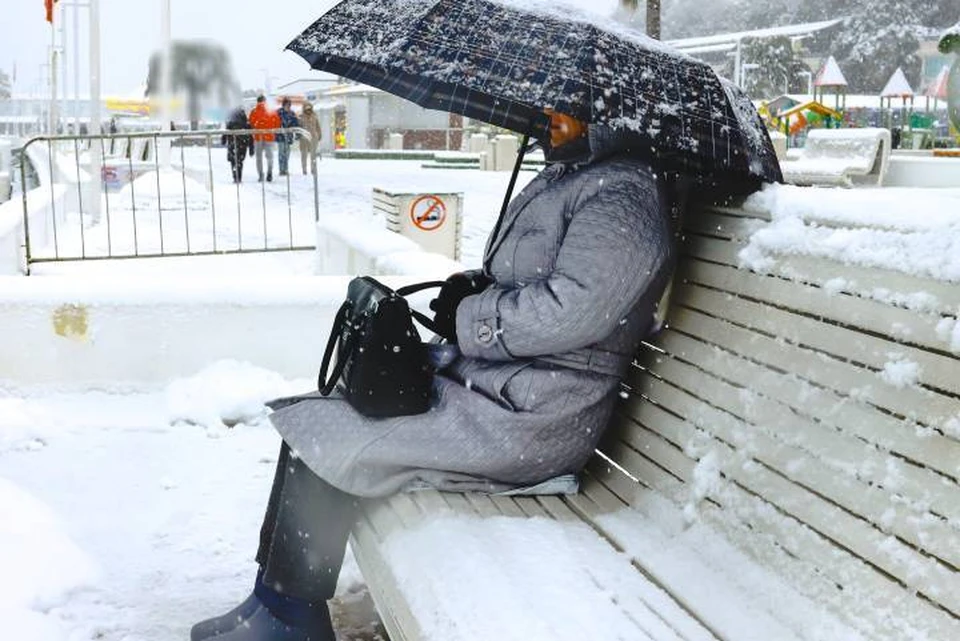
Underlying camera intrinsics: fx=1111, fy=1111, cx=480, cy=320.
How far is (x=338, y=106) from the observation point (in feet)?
174

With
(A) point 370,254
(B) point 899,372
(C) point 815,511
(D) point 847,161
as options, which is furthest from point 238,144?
(B) point 899,372

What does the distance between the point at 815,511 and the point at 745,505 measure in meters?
0.22

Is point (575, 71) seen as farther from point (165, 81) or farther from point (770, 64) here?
point (770, 64)

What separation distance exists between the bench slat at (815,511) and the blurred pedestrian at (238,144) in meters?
17.0

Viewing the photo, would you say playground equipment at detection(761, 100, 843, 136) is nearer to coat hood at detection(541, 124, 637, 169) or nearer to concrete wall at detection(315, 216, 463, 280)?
concrete wall at detection(315, 216, 463, 280)

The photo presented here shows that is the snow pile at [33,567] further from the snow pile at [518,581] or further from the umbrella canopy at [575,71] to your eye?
the umbrella canopy at [575,71]

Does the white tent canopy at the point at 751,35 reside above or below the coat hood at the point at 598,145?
above

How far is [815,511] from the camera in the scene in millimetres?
2121

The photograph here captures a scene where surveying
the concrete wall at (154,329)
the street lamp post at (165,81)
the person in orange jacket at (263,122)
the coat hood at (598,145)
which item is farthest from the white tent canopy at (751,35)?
the coat hood at (598,145)

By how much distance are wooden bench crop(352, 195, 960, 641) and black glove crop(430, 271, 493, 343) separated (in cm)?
56

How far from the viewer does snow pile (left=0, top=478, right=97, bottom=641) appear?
117 inches

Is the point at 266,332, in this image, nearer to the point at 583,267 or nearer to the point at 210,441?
the point at 210,441

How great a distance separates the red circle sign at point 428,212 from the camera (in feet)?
31.3

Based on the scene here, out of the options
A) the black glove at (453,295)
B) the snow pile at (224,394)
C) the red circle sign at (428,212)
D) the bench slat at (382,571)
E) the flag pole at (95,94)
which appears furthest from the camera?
the flag pole at (95,94)
